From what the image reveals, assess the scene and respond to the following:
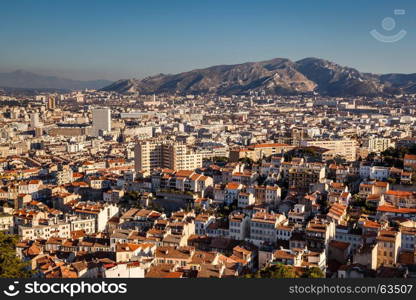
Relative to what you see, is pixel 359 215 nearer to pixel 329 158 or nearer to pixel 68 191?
pixel 329 158

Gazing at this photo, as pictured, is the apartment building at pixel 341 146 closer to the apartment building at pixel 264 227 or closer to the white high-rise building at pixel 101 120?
the apartment building at pixel 264 227

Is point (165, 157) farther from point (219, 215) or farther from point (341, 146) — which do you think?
point (341, 146)

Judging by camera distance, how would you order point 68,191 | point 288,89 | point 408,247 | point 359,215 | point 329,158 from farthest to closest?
point 288,89, point 329,158, point 68,191, point 359,215, point 408,247

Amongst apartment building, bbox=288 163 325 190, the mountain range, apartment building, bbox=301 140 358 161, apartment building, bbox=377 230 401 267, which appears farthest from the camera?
the mountain range

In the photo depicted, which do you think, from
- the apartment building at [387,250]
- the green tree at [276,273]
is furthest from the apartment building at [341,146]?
the green tree at [276,273]

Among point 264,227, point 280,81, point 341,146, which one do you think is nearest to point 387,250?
point 264,227

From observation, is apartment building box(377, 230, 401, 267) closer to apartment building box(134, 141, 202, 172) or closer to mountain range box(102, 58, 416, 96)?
apartment building box(134, 141, 202, 172)

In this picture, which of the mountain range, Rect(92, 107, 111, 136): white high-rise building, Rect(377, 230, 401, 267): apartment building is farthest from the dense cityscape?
the mountain range

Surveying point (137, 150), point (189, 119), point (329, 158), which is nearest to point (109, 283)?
point (329, 158)
